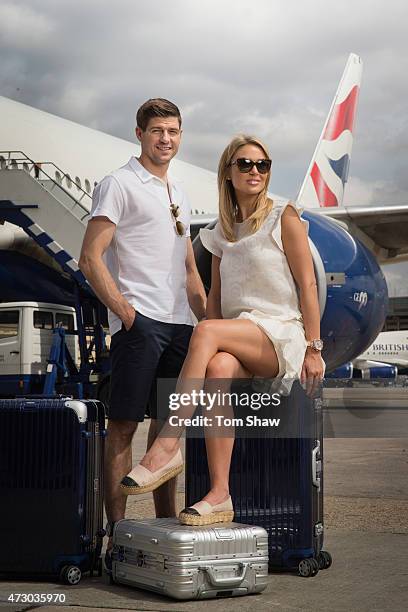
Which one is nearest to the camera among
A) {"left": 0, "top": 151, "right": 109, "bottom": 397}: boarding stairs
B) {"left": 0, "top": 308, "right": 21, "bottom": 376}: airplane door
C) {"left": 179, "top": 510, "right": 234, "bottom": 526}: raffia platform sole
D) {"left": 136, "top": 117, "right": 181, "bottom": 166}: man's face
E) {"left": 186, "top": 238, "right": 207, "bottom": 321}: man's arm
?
{"left": 179, "top": 510, "right": 234, "bottom": 526}: raffia platform sole

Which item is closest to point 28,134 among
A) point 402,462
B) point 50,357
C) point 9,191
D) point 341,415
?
point 9,191

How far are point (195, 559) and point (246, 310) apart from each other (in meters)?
0.79

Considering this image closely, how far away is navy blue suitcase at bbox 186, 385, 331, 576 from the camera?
2908 mm

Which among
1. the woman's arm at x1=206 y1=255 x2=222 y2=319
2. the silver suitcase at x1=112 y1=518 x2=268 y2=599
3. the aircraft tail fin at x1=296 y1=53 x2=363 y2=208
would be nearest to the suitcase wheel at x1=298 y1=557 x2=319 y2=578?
the silver suitcase at x1=112 y1=518 x2=268 y2=599

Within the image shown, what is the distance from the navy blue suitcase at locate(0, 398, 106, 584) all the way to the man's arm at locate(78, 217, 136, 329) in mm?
313

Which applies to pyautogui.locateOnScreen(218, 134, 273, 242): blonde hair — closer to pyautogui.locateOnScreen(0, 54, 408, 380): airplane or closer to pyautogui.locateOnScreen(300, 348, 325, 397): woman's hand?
pyautogui.locateOnScreen(300, 348, 325, 397): woman's hand

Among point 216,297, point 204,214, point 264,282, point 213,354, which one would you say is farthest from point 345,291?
point 204,214

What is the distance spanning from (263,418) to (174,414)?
0.35 m

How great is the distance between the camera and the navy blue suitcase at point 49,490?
2.80 m

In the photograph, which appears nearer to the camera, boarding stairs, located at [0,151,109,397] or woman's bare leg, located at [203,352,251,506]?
woman's bare leg, located at [203,352,251,506]

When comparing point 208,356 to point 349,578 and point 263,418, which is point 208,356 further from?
point 349,578

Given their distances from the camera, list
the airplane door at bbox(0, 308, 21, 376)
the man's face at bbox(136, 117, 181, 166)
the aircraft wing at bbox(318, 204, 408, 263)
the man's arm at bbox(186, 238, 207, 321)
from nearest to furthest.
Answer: the man's face at bbox(136, 117, 181, 166), the man's arm at bbox(186, 238, 207, 321), the airplane door at bbox(0, 308, 21, 376), the aircraft wing at bbox(318, 204, 408, 263)

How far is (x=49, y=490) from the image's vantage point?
283 centimetres

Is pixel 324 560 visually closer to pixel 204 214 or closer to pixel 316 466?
pixel 316 466
